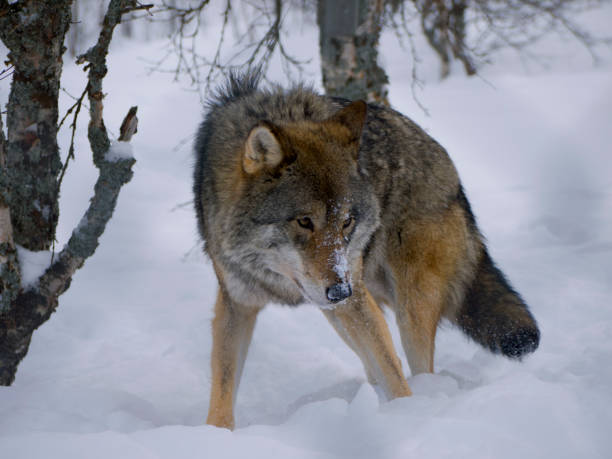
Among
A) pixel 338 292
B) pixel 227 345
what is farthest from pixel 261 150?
pixel 227 345

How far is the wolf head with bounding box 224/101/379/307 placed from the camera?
2.81 metres

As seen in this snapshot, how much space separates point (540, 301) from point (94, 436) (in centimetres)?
397

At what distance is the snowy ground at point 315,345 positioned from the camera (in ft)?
7.04

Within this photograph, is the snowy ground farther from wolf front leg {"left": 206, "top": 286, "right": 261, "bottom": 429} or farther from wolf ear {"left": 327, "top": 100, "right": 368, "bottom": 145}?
wolf ear {"left": 327, "top": 100, "right": 368, "bottom": 145}

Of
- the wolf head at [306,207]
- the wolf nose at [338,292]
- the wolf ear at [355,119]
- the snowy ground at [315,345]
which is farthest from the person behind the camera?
the wolf ear at [355,119]

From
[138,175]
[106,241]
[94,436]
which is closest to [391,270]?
[94,436]

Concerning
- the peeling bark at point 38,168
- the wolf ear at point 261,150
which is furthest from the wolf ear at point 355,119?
the peeling bark at point 38,168

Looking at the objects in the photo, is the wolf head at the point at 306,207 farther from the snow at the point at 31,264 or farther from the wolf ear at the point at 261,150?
the snow at the point at 31,264

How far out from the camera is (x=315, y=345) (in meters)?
4.71

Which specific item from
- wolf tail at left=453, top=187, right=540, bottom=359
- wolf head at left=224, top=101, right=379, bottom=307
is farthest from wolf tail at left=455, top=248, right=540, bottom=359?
wolf head at left=224, top=101, right=379, bottom=307

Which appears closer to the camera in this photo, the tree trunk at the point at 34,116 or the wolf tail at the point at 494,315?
the tree trunk at the point at 34,116

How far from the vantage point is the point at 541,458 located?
200cm

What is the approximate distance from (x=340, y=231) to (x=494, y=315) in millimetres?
1276

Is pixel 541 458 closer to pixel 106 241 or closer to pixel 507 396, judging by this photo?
pixel 507 396
